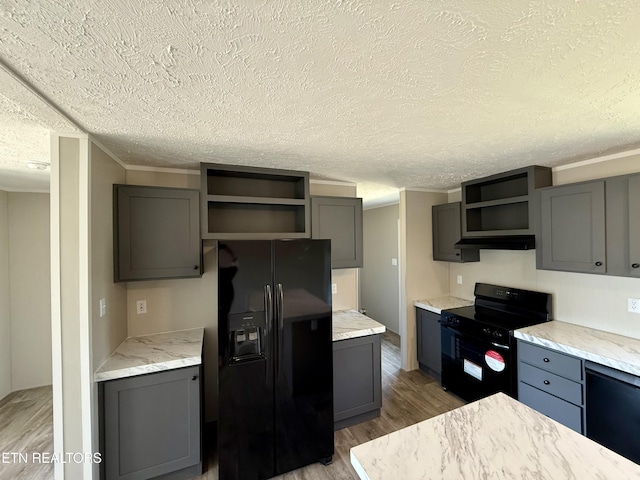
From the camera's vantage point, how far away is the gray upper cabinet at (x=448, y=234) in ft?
10.7

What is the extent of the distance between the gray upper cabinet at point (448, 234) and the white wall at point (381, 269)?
4.24 ft

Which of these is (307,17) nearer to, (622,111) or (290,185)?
(622,111)

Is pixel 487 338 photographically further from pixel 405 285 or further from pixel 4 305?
pixel 4 305

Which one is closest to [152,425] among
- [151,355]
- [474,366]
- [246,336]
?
[151,355]

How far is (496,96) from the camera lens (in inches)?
48.9

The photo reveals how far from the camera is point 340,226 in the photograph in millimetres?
2801

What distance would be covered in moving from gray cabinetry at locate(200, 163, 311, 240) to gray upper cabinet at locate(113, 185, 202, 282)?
213 mm

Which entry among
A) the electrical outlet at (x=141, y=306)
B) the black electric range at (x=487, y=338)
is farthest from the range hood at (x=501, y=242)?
the electrical outlet at (x=141, y=306)

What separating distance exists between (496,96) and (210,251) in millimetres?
2450

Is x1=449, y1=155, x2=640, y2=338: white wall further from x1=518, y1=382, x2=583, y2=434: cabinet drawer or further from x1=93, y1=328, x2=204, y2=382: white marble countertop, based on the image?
x1=93, y1=328, x2=204, y2=382: white marble countertop

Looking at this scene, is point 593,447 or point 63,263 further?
point 63,263

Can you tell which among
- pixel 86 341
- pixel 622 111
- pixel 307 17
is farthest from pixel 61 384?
pixel 622 111

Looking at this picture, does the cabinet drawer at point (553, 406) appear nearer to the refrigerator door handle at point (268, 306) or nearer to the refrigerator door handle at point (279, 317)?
the refrigerator door handle at point (279, 317)

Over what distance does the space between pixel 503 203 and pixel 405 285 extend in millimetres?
1459
